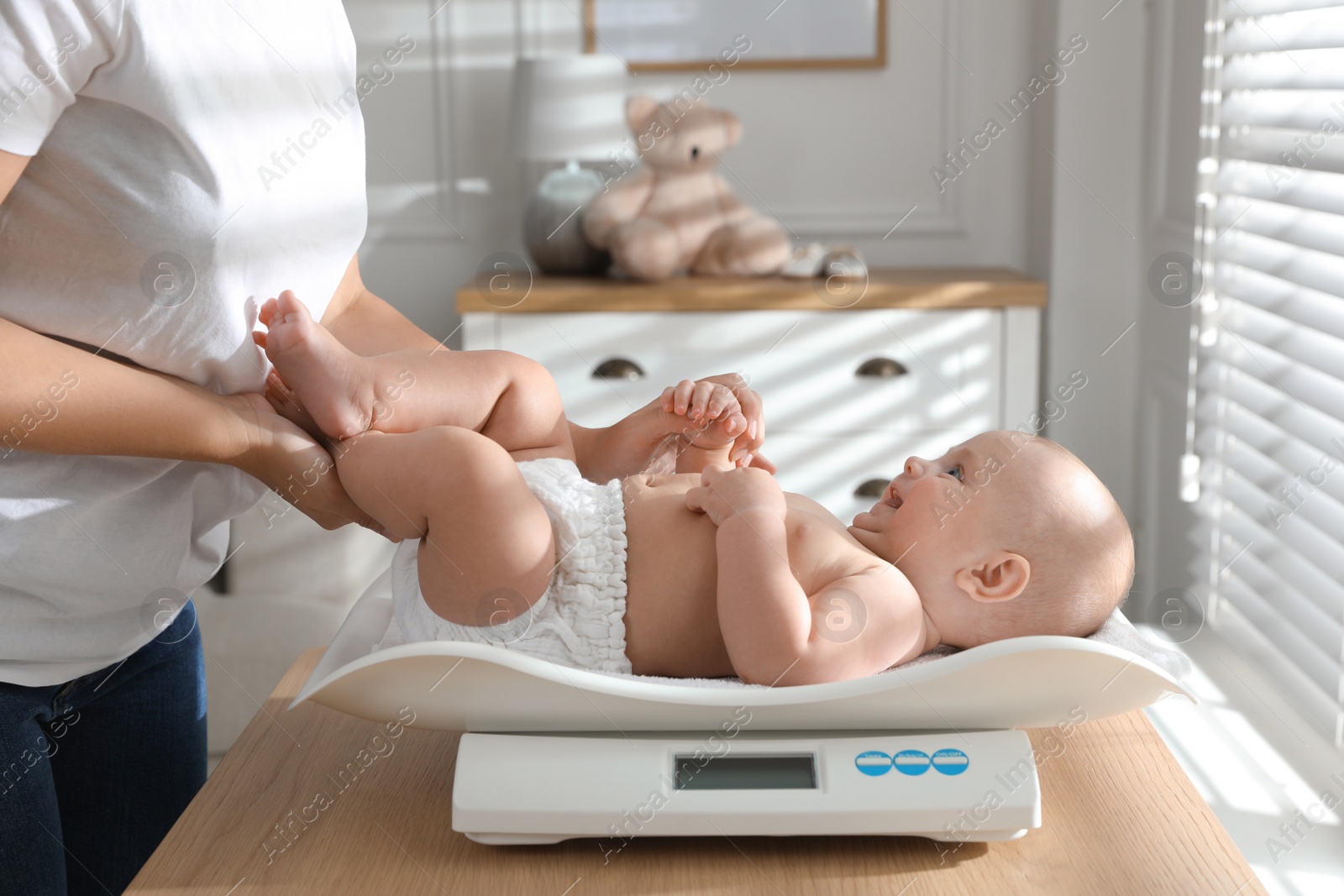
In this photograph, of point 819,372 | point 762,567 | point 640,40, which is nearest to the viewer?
point 762,567

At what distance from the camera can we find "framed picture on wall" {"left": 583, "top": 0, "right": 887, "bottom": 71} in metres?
2.50

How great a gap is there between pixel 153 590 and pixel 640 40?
2.00m

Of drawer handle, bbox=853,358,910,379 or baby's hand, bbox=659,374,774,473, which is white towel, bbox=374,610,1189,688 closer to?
baby's hand, bbox=659,374,774,473

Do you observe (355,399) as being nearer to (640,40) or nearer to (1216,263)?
(1216,263)

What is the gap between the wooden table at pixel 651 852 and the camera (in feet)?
2.04

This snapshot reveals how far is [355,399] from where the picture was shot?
33.4 inches

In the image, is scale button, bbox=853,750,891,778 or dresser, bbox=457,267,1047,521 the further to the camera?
dresser, bbox=457,267,1047,521

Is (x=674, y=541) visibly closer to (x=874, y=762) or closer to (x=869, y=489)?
(x=874, y=762)

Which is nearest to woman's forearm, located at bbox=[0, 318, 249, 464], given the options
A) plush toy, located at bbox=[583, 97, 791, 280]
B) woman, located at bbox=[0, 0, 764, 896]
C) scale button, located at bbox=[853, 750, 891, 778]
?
woman, located at bbox=[0, 0, 764, 896]

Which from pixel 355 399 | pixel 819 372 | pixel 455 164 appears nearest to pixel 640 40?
pixel 455 164

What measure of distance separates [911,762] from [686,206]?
1.78 m

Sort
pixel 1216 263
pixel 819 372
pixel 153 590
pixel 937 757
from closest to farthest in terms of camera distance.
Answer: pixel 937 757 → pixel 153 590 → pixel 1216 263 → pixel 819 372

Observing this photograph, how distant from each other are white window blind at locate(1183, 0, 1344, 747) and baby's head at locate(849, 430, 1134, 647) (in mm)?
777

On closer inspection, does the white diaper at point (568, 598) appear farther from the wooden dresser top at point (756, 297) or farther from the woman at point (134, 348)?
the wooden dresser top at point (756, 297)
